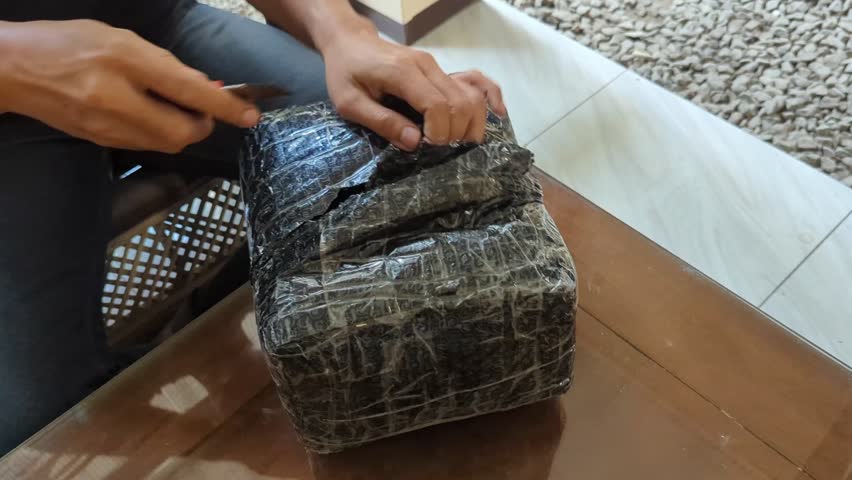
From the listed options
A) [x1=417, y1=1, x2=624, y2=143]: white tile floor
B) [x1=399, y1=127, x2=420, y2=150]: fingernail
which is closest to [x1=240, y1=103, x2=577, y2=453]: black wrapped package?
[x1=399, y1=127, x2=420, y2=150]: fingernail

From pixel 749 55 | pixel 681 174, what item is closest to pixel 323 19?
pixel 681 174

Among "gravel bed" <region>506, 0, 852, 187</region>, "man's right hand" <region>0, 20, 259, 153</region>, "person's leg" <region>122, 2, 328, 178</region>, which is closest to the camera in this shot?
"man's right hand" <region>0, 20, 259, 153</region>

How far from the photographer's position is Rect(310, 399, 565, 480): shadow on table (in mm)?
526

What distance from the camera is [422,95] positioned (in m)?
0.55

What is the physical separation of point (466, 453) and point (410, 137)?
249 mm

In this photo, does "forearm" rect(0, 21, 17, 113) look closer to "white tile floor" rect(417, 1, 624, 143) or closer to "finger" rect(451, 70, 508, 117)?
"finger" rect(451, 70, 508, 117)

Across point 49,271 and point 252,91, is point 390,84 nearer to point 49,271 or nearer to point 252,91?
point 252,91

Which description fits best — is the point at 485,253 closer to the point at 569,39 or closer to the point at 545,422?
the point at 545,422

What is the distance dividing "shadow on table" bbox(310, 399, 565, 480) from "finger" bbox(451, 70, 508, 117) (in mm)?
263

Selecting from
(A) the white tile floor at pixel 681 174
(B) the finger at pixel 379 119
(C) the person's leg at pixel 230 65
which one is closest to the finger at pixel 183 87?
(B) the finger at pixel 379 119

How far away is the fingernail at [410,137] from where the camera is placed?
1.75 feet

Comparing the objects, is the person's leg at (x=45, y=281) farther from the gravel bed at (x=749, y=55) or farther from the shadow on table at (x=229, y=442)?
the gravel bed at (x=749, y=55)

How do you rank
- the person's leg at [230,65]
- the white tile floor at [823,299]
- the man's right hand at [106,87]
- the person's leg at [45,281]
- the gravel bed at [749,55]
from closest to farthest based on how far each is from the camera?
the man's right hand at [106,87]
the person's leg at [45,281]
the person's leg at [230,65]
the white tile floor at [823,299]
the gravel bed at [749,55]

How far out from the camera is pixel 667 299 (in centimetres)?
61
